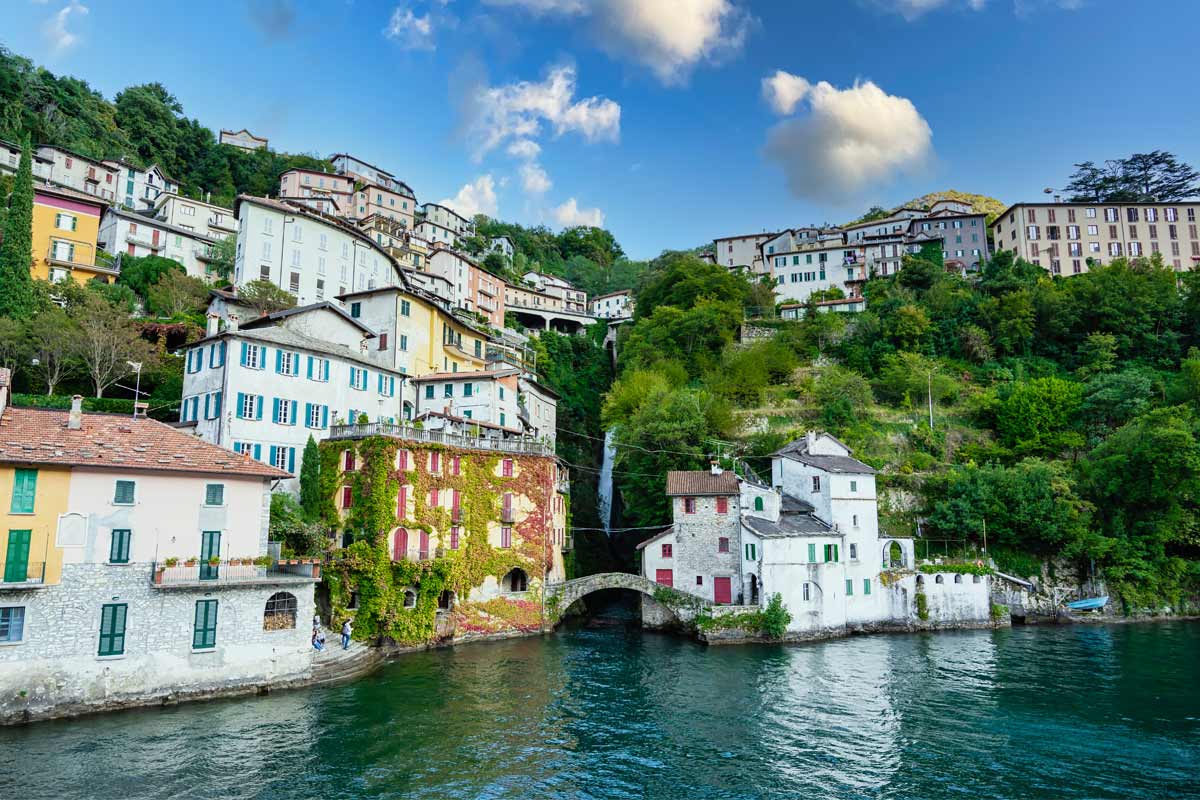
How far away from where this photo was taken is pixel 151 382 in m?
44.6

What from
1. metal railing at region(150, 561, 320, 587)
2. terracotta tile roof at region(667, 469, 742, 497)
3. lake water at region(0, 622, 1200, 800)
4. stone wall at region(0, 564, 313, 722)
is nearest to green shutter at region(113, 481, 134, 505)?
stone wall at region(0, 564, 313, 722)

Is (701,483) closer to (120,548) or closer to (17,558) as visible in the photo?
(120,548)

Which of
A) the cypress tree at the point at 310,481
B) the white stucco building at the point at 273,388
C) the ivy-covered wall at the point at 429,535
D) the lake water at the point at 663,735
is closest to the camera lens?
the lake water at the point at 663,735

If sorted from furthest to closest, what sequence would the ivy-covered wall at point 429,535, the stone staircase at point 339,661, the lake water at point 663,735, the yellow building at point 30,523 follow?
the ivy-covered wall at point 429,535
the stone staircase at point 339,661
the yellow building at point 30,523
the lake water at point 663,735

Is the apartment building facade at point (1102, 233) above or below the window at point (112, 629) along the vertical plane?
above

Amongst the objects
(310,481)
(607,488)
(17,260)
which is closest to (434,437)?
(310,481)

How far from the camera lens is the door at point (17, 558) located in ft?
75.4

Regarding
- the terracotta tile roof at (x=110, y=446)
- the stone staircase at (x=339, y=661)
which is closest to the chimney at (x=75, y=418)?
the terracotta tile roof at (x=110, y=446)

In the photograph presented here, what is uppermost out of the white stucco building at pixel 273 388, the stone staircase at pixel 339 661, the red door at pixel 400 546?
the white stucco building at pixel 273 388

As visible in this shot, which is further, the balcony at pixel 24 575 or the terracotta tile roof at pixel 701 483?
the terracotta tile roof at pixel 701 483

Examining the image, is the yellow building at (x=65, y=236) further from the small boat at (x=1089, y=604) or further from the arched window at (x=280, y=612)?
the small boat at (x=1089, y=604)

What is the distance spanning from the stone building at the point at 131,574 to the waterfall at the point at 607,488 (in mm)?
33216

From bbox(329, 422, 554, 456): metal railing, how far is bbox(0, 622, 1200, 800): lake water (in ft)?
37.3

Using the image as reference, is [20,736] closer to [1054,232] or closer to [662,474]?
[662,474]
